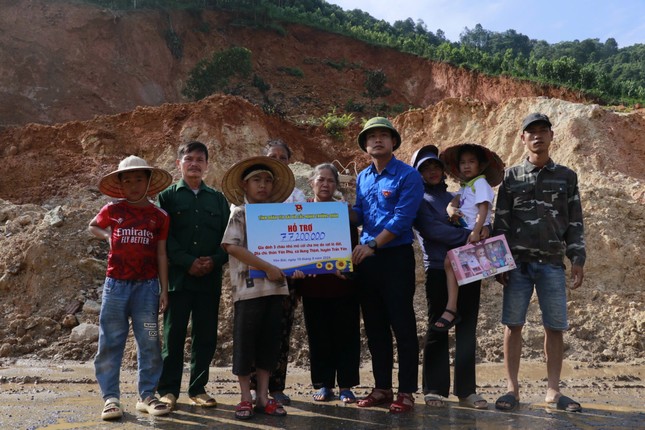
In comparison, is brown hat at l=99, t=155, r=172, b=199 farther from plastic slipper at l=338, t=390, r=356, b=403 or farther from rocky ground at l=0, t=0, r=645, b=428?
plastic slipper at l=338, t=390, r=356, b=403

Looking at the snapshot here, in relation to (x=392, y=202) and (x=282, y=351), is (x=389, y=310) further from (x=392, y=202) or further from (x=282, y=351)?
(x=282, y=351)

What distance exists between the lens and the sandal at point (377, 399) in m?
4.96

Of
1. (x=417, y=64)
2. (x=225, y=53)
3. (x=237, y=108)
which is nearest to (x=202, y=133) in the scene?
(x=237, y=108)

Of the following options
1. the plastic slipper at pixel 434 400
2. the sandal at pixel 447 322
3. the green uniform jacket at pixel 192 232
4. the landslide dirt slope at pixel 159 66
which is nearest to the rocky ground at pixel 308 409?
the plastic slipper at pixel 434 400

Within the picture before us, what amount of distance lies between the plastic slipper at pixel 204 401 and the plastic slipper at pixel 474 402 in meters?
2.04

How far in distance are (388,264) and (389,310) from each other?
37 centimetres

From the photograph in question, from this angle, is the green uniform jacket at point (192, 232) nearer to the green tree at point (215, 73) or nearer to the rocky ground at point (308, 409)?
the rocky ground at point (308, 409)

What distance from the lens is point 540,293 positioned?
5117 mm

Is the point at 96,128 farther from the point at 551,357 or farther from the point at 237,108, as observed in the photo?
the point at 551,357

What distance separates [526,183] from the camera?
5.16m

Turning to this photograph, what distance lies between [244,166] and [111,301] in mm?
1455

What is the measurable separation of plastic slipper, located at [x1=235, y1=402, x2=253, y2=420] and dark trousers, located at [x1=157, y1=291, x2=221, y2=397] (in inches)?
24.1

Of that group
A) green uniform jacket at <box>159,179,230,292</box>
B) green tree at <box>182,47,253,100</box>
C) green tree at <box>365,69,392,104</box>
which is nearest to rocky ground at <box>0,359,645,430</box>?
green uniform jacket at <box>159,179,230,292</box>

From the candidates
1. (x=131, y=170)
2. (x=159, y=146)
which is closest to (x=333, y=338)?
(x=131, y=170)
